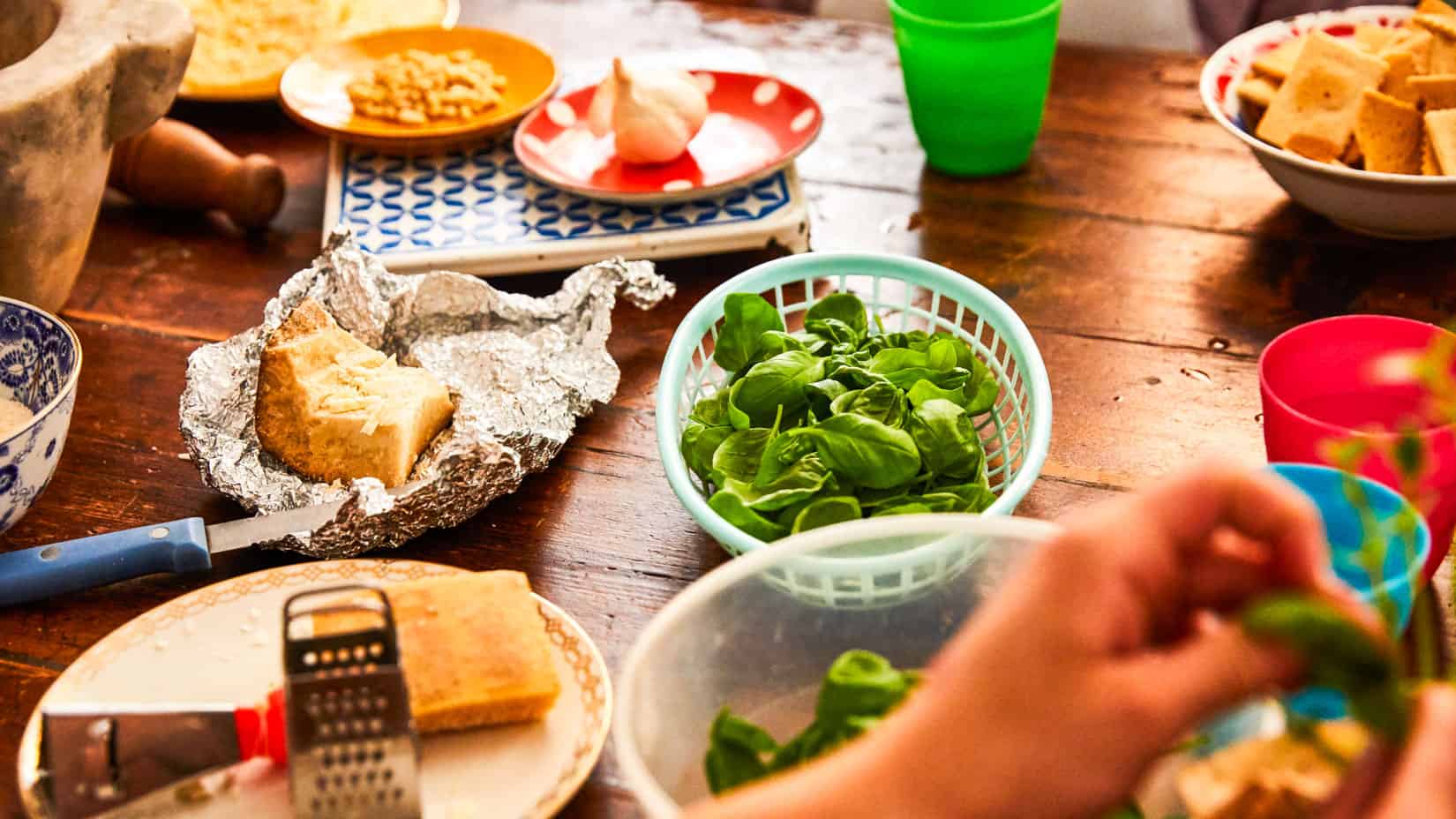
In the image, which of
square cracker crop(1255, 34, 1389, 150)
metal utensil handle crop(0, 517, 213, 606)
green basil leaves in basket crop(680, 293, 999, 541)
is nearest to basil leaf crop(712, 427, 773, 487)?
green basil leaves in basket crop(680, 293, 999, 541)

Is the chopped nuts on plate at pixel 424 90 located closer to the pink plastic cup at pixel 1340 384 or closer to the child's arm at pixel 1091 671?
the pink plastic cup at pixel 1340 384

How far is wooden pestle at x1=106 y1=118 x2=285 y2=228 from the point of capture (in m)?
1.25

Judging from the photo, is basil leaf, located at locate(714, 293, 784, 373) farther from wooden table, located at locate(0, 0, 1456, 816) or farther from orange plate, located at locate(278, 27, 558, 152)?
orange plate, located at locate(278, 27, 558, 152)

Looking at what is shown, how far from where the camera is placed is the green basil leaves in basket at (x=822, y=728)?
24.1 inches

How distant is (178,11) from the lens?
106 cm

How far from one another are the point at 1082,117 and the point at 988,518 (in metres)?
0.86

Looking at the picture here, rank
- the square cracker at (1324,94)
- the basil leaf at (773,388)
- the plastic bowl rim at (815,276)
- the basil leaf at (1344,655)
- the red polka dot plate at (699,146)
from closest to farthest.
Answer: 1. the basil leaf at (1344,655)
2. the plastic bowl rim at (815,276)
3. the basil leaf at (773,388)
4. the square cracker at (1324,94)
5. the red polka dot plate at (699,146)

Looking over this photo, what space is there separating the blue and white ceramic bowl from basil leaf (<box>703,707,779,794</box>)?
51 centimetres

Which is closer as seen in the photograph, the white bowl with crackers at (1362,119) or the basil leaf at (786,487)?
the basil leaf at (786,487)

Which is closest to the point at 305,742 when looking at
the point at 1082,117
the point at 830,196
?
the point at 830,196

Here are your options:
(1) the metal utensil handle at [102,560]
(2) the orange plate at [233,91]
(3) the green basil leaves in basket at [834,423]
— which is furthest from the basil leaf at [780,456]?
(2) the orange plate at [233,91]

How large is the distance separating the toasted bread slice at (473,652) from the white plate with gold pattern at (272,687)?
0.05ft

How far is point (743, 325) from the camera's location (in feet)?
3.00

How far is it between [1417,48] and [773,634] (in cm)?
84
